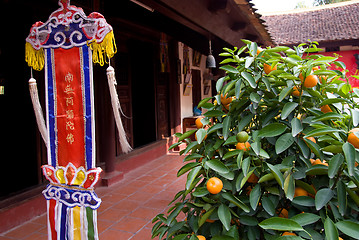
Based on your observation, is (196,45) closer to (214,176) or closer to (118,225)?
(118,225)

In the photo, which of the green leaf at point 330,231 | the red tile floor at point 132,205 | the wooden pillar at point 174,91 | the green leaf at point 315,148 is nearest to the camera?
the green leaf at point 330,231

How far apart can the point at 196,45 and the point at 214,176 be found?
414 cm

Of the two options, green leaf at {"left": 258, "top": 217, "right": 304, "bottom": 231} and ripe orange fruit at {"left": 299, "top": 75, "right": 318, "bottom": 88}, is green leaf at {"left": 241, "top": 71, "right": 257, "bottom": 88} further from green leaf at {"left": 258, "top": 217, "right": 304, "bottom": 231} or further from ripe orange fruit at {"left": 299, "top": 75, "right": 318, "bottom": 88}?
green leaf at {"left": 258, "top": 217, "right": 304, "bottom": 231}

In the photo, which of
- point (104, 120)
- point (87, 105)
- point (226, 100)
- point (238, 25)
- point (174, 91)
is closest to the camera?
point (226, 100)

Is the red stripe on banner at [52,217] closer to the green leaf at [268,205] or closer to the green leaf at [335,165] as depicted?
the green leaf at [268,205]

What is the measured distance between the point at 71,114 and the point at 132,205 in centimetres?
212

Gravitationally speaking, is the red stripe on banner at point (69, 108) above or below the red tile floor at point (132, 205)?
above

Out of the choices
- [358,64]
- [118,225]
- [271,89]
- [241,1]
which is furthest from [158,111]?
[358,64]

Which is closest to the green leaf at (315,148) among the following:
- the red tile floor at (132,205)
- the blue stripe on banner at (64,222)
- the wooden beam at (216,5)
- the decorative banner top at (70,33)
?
the decorative banner top at (70,33)

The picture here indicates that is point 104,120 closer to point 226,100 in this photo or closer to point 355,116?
point 226,100

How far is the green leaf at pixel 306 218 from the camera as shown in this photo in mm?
1073

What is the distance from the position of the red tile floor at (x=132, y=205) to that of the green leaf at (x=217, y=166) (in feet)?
6.41

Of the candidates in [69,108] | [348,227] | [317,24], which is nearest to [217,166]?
[348,227]

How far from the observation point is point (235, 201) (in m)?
1.20
